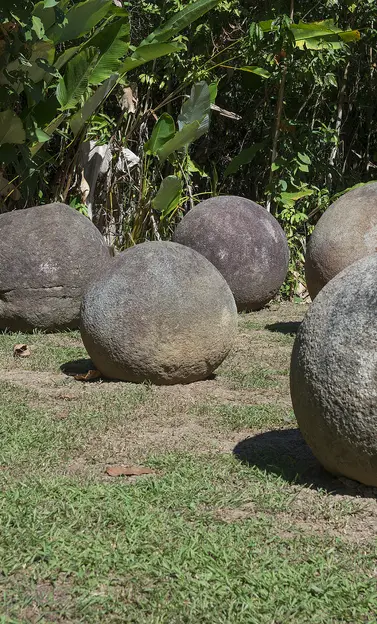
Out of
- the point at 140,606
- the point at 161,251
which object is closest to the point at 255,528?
the point at 140,606

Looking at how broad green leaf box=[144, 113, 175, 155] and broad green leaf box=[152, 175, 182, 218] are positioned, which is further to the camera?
broad green leaf box=[144, 113, 175, 155]

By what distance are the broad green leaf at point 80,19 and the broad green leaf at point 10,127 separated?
118 cm

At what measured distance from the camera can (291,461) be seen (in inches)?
177

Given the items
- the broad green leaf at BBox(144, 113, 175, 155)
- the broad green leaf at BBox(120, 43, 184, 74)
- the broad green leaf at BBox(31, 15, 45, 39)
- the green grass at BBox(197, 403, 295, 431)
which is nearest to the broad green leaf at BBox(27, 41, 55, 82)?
the broad green leaf at BBox(31, 15, 45, 39)

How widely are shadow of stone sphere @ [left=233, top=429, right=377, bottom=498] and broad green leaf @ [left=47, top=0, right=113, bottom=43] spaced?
22.8 feet

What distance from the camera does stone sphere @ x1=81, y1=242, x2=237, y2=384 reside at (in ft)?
20.1

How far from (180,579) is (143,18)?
11.7 m

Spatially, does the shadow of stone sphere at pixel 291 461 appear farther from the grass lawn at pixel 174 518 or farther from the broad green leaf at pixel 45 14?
the broad green leaf at pixel 45 14

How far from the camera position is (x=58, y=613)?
2.93 meters

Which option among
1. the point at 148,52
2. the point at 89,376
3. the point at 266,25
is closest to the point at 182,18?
the point at 148,52

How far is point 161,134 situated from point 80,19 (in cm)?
199

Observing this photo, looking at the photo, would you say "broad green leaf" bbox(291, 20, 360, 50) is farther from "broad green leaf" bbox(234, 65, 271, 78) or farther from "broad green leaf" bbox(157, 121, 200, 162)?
"broad green leaf" bbox(157, 121, 200, 162)

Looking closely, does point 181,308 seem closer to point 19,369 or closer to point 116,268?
point 116,268

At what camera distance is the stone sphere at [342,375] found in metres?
3.75
